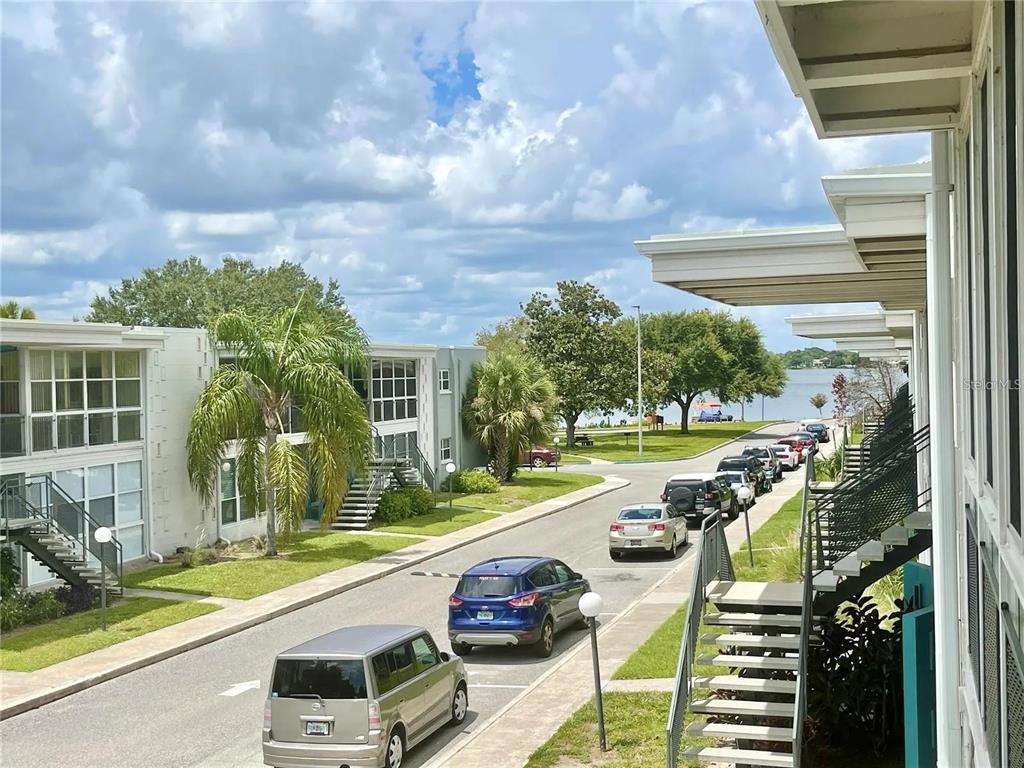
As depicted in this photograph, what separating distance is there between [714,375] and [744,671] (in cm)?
7541

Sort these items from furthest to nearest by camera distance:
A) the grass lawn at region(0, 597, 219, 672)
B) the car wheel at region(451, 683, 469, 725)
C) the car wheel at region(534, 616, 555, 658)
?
the grass lawn at region(0, 597, 219, 672) < the car wheel at region(534, 616, 555, 658) < the car wheel at region(451, 683, 469, 725)

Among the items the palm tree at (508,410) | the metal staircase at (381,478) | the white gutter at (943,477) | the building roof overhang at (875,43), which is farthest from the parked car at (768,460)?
the building roof overhang at (875,43)

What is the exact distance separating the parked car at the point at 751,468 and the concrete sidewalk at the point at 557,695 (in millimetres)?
20082

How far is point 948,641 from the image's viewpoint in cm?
871

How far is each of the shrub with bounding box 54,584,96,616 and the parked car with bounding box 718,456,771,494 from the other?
27.0 meters

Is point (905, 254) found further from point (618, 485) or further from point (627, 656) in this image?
point (618, 485)

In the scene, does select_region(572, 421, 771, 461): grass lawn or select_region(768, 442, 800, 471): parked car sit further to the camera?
select_region(572, 421, 771, 461): grass lawn

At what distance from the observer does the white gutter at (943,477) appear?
8617 mm

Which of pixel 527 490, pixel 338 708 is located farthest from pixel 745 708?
pixel 527 490

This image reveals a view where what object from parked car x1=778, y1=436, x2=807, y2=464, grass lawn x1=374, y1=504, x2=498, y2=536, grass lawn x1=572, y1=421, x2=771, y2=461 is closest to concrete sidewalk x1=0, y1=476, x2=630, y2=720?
grass lawn x1=374, y1=504, x2=498, y2=536

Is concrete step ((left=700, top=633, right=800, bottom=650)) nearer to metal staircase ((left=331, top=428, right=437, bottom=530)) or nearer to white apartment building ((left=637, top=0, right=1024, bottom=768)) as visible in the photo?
white apartment building ((left=637, top=0, right=1024, bottom=768))

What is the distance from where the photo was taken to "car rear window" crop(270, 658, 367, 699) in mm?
12977

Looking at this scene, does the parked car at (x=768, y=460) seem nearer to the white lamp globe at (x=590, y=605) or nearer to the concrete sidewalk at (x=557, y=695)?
the concrete sidewalk at (x=557, y=695)

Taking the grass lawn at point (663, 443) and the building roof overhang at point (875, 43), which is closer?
the building roof overhang at point (875, 43)
